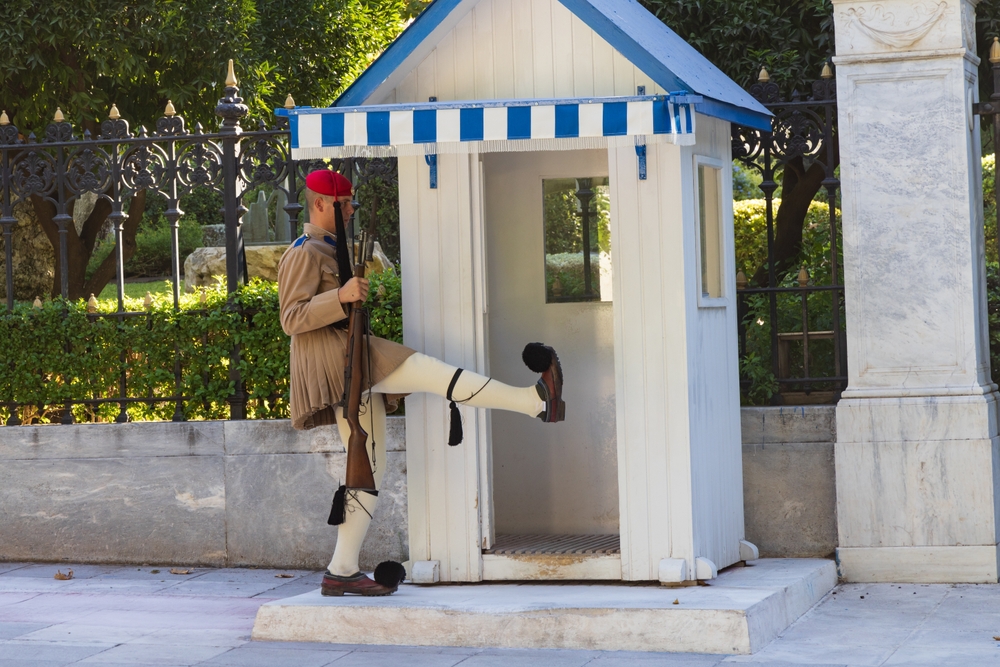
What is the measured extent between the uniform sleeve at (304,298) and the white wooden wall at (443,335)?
621 millimetres

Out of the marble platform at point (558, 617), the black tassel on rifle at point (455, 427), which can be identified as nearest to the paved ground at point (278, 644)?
the marble platform at point (558, 617)

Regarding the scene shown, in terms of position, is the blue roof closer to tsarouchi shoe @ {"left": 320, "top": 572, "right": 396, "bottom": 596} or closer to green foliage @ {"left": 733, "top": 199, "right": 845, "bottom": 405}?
green foliage @ {"left": 733, "top": 199, "right": 845, "bottom": 405}

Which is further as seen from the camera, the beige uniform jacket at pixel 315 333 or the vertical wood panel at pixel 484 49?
the vertical wood panel at pixel 484 49

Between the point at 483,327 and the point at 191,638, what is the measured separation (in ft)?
6.25

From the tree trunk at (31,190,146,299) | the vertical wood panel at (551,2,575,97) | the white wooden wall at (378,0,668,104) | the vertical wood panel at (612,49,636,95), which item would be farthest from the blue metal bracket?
the tree trunk at (31,190,146,299)

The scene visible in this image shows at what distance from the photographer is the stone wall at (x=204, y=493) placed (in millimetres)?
6688

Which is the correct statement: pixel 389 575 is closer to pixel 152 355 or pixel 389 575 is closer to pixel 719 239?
pixel 719 239

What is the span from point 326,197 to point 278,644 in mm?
1947

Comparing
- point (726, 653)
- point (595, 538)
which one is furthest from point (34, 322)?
point (726, 653)

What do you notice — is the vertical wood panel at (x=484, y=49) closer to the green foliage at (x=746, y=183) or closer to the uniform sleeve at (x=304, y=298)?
the uniform sleeve at (x=304, y=298)

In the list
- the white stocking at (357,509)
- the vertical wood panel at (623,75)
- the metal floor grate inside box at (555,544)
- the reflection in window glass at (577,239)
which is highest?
the vertical wood panel at (623,75)

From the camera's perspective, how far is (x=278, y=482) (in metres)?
6.99

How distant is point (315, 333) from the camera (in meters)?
5.43

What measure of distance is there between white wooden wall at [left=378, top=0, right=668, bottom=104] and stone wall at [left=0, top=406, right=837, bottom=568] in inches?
78.5
